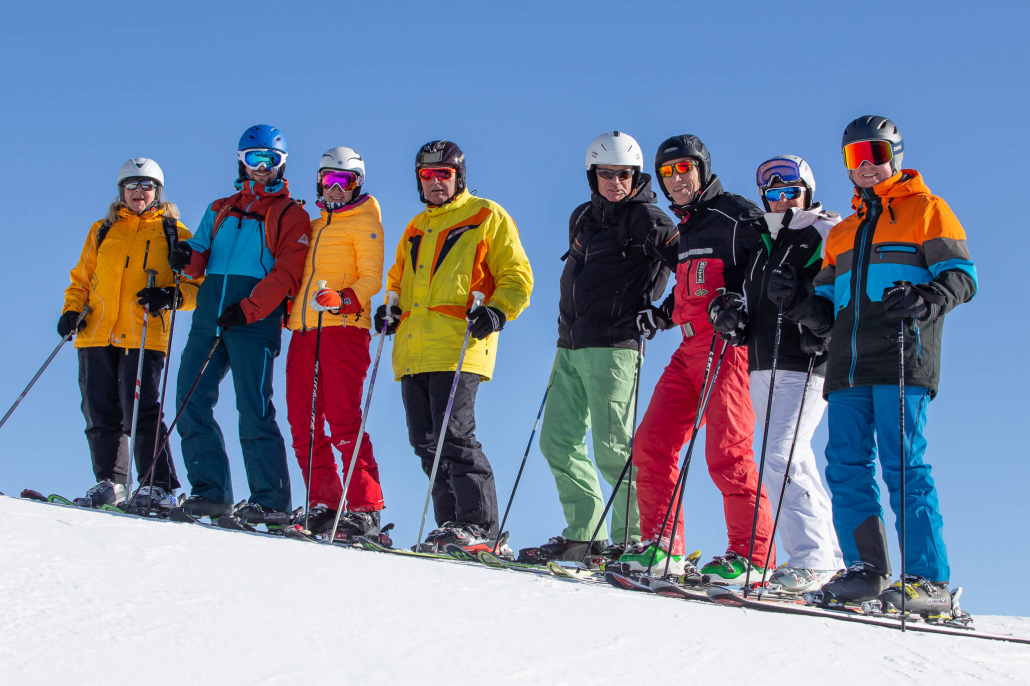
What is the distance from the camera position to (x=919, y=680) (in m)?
3.07

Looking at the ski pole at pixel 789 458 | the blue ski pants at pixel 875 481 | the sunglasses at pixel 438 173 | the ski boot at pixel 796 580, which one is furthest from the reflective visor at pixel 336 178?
the ski boot at pixel 796 580

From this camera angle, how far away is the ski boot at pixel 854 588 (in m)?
4.56

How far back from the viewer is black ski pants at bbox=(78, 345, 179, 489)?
284 inches

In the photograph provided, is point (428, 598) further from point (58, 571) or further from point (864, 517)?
point (864, 517)

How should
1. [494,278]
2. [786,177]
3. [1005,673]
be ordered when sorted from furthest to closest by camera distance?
[494,278], [786,177], [1005,673]

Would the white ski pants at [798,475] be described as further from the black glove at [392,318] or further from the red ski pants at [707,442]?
the black glove at [392,318]

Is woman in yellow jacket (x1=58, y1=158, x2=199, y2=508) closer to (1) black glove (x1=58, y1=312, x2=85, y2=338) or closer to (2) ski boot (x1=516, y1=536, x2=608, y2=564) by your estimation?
(1) black glove (x1=58, y1=312, x2=85, y2=338)

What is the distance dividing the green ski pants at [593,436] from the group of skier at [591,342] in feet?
0.05

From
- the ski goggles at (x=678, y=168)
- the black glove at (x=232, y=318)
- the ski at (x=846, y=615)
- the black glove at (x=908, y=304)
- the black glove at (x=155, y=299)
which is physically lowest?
the ski at (x=846, y=615)

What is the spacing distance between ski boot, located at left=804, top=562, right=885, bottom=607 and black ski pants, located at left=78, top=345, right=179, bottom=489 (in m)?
4.79

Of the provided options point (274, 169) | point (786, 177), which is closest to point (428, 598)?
point (786, 177)

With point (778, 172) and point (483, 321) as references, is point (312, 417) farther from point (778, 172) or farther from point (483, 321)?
point (778, 172)

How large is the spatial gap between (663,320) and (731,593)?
2.50 meters

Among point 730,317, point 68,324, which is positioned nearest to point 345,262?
point 68,324
